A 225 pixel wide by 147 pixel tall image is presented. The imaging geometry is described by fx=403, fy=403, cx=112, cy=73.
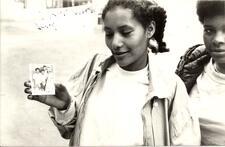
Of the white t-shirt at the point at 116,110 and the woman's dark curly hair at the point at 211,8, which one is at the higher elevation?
the woman's dark curly hair at the point at 211,8

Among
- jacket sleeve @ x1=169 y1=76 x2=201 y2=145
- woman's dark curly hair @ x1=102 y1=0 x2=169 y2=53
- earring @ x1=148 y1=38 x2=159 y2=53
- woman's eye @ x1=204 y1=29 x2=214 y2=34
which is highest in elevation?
woman's dark curly hair @ x1=102 y1=0 x2=169 y2=53

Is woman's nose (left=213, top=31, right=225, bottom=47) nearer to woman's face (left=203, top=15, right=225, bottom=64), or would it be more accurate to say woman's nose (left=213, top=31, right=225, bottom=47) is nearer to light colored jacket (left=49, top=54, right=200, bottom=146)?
woman's face (left=203, top=15, right=225, bottom=64)

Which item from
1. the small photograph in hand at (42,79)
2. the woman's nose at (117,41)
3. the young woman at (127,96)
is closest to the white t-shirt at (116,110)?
the young woman at (127,96)

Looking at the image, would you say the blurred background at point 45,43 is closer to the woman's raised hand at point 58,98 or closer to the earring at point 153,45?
the earring at point 153,45

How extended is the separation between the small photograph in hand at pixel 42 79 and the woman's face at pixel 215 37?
0.80m

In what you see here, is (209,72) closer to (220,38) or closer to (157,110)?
(220,38)

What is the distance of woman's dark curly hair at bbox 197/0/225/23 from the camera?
2.03 metres

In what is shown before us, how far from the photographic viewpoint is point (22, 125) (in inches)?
81.3

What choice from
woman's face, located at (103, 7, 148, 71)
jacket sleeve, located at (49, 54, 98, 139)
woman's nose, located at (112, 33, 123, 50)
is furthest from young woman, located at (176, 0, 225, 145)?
jacket sleeve, located at (49, 54, 98, 139)

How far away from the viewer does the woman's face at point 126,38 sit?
1.94 meters

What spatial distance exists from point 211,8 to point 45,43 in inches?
33.9

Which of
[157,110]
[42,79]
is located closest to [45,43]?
[42,79]

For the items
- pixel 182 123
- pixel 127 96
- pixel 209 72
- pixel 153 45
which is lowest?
pixel 182 123

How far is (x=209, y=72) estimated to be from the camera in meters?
2.05
